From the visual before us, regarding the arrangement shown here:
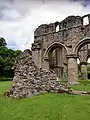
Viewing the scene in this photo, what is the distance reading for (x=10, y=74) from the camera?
1492 inches

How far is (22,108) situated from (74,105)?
215 cm

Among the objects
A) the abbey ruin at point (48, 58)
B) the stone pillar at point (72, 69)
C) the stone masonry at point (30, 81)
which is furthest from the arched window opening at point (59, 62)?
the stone masonry at point (30, 81)

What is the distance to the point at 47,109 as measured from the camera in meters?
8.09

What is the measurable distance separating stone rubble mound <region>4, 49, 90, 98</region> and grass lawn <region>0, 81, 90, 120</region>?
4.02 ft

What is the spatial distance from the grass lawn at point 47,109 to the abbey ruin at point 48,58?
57.9 inches

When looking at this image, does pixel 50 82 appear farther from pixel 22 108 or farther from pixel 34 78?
pixel 22 108

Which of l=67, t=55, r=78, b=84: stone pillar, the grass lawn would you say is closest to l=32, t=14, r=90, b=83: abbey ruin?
l=67, t=55, r=78, b=84: stone pillar

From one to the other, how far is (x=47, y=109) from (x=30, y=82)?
131 inches

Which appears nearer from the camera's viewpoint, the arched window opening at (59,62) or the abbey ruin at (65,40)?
the abbey ruin at (65,40)

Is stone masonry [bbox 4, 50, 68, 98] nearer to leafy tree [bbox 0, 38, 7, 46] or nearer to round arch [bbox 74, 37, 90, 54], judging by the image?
round arch [bbox 74, 37, 90, 54]

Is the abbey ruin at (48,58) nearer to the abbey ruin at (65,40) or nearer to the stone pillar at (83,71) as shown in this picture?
the abbey ruin at (65,40)

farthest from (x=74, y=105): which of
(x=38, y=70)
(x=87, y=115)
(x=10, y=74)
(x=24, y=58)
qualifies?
(x=10, y=74)

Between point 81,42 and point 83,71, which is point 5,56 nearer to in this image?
point 83,71

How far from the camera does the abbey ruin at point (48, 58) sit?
443 inches
